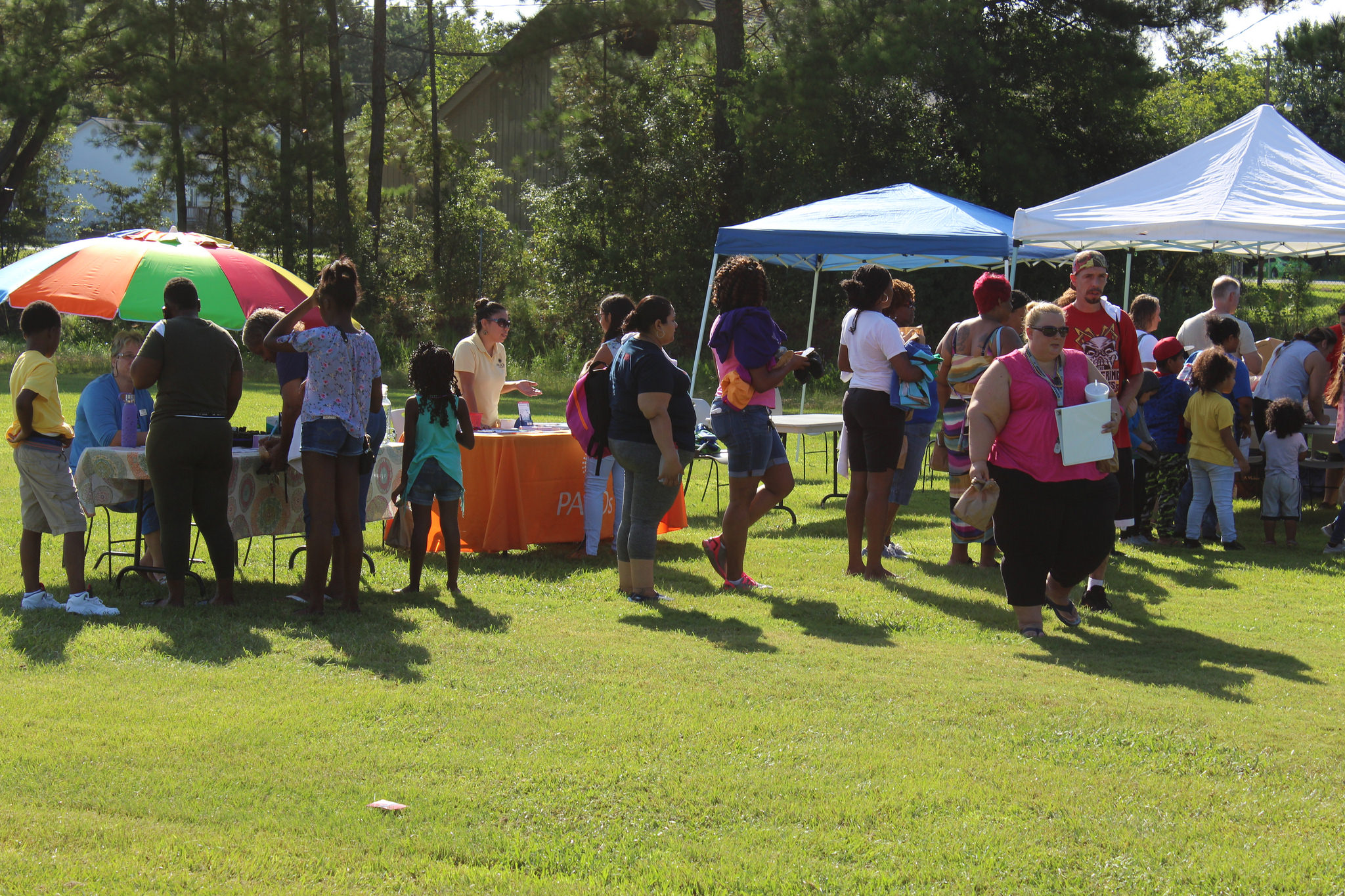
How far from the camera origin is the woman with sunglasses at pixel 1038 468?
6.03 meters

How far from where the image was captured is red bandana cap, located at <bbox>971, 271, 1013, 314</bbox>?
23.7 ft

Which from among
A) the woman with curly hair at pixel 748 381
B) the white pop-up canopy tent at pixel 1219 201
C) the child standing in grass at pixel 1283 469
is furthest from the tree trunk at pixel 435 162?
the woman with curly hair at pixel 748 381

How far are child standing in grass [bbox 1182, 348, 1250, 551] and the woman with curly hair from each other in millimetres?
3827

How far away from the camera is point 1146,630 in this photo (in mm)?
6617

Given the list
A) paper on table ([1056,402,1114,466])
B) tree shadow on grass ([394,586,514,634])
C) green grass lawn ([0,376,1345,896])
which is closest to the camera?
green grass lawn ([0,376,1345,896])

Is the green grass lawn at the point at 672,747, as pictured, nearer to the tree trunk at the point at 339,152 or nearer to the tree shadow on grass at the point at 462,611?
the tree shadow on grass at the point at 462,611

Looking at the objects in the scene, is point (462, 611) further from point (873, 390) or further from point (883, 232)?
point (883, 232)

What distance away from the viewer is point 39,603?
6.61 metres

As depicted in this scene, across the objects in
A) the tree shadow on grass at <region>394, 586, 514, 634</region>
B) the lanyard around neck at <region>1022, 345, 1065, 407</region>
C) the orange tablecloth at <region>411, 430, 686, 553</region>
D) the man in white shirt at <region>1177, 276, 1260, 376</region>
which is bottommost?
the tree shadow on grass at <region>394, 586, 514, 634</region>

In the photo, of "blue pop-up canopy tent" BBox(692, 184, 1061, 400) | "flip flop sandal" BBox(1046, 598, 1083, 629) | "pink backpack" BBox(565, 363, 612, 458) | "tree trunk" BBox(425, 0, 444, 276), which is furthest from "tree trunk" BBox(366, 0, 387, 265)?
"flip flop sandal" BBox(1046, 598, 1083, 629)

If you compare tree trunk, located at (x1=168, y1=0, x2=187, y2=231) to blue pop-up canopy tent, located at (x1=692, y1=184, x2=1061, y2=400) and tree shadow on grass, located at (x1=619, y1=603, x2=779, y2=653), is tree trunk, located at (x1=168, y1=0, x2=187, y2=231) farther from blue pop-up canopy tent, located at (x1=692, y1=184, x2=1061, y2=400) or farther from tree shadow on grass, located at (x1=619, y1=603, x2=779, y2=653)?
tree shadow on grass, located at (x1=619, y1=603, x2=779, y2=653)

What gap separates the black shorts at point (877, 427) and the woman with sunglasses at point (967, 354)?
1.32 feet

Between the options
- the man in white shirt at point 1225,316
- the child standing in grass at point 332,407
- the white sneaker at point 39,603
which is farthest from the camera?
the man in white shirt at point 1225,316

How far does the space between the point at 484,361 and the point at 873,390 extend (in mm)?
2784
